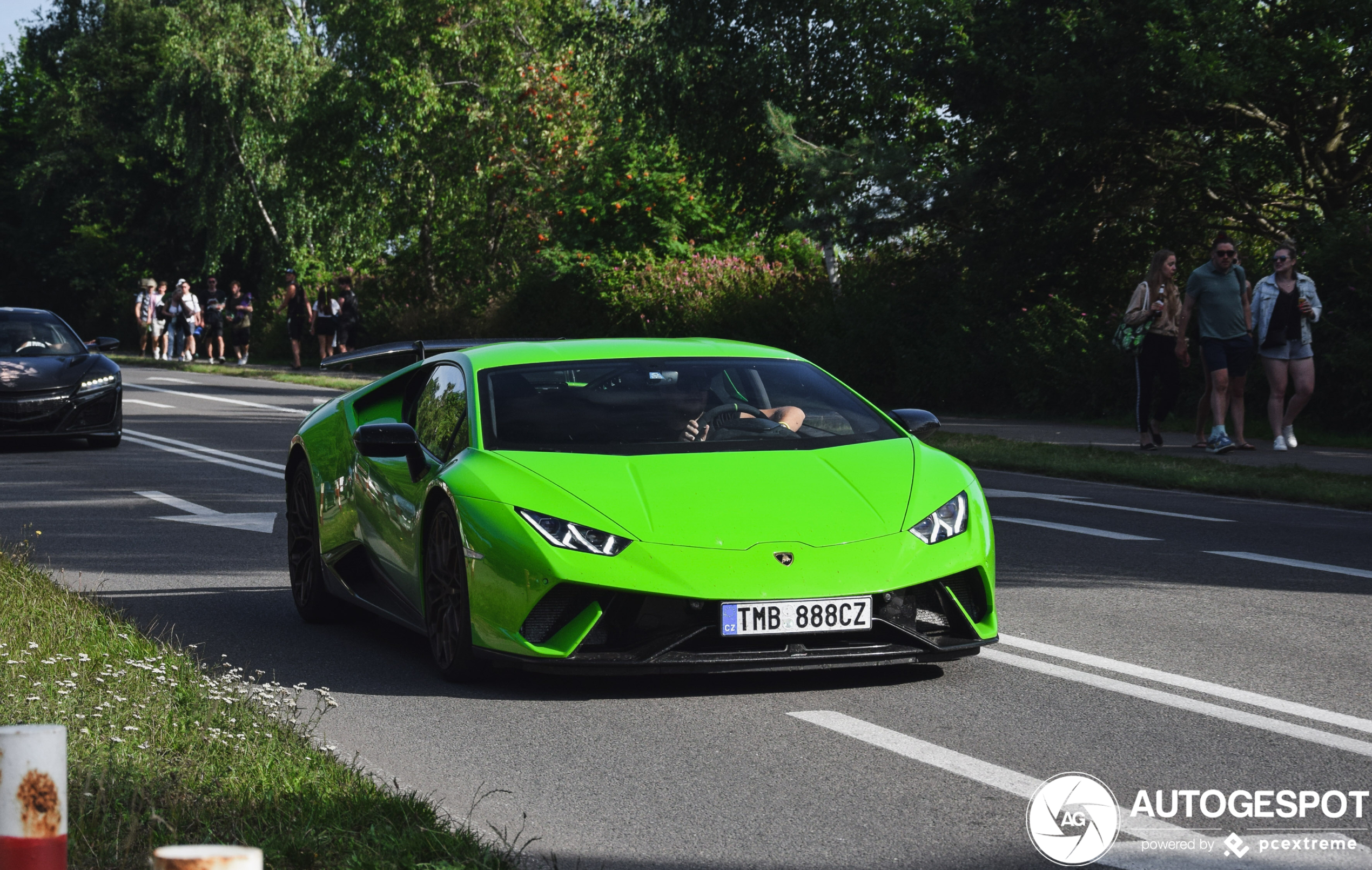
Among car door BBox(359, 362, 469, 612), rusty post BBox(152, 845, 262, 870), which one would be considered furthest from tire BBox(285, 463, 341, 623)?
rusty post BBox(152, 845, 262, 870)

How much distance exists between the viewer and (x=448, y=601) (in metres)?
6.50

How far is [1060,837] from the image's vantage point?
4.34m

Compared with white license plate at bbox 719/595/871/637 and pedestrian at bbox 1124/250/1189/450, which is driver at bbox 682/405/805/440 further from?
pedestrian at bbox 1124/250/1189/450

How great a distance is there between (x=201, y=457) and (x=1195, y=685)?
42.6 feet

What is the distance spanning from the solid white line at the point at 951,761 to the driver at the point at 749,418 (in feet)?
4.85

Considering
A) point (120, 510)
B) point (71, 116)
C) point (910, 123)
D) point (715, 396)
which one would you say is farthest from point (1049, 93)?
point (71, 116)

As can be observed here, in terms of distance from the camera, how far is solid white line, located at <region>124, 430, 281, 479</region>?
51.8 feet

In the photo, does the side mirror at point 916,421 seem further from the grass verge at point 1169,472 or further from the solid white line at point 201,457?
the solid white line at point 201,457

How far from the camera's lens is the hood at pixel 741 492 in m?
6.07

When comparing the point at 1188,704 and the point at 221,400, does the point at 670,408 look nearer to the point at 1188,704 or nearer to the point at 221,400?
the point at 1188,704

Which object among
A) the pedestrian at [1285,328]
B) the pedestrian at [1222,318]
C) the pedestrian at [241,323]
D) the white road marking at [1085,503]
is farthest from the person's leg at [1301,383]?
the pedestrian at [241,323]

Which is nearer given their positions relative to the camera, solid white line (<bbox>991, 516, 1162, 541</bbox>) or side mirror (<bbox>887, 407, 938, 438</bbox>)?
side mirror (<bbox>887, 407, 938, 438</bbox>)

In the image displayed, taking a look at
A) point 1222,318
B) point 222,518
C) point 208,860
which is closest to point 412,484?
point 208,860

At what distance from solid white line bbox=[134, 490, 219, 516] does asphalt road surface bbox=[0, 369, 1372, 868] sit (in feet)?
6.40
